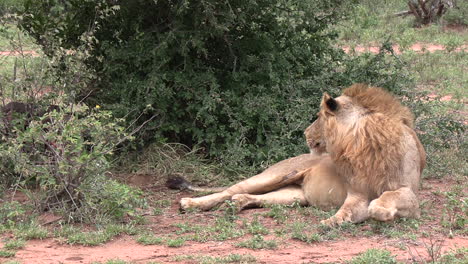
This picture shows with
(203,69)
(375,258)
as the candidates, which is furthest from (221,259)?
(203,69)

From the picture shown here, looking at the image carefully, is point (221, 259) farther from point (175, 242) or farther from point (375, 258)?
point (375, 258)

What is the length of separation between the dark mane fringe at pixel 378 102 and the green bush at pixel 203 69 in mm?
1638

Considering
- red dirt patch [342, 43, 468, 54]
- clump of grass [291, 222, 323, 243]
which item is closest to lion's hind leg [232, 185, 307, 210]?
clump of grass [291, 222, 323, 243]

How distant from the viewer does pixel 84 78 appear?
767 cm

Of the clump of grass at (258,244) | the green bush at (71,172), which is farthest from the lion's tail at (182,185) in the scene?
the clump of grass at (258,244)

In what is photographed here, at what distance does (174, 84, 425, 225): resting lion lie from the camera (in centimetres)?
545

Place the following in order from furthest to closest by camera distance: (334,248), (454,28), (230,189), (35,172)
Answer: (454,28) → (230,189) → (35,172) → (334,248)

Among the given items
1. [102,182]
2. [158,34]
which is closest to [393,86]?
[158,34]

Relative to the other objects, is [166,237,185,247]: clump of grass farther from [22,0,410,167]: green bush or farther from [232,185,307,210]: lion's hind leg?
[22,0,410,167]: green bush

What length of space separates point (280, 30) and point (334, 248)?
3.88m

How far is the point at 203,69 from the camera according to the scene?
795 cm

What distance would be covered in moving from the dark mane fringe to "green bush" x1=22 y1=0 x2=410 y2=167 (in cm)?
164

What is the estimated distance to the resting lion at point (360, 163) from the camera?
17.9ft

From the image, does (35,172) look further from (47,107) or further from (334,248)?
(334,248)
